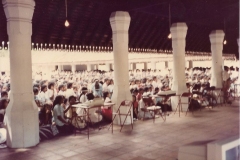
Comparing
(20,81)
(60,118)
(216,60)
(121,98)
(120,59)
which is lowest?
(60,118)

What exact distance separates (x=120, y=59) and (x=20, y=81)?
3676 mm

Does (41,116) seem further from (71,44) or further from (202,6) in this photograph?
(202,6)

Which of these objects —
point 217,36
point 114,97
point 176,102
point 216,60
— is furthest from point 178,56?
point 114,97

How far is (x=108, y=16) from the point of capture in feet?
35.0

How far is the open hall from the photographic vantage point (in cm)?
673

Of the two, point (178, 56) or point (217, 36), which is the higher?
point (217, 36)

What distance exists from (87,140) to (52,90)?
436cm

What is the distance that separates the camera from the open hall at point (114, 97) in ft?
22.1

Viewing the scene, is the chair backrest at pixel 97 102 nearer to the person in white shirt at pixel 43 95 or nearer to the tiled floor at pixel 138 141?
the tiled floor at pixel 138 141

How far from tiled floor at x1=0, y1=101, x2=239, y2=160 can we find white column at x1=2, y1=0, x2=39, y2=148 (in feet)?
1.26

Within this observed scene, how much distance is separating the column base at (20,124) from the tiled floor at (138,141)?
0.79 feet

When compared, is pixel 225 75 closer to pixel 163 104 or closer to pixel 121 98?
pixel 163 104

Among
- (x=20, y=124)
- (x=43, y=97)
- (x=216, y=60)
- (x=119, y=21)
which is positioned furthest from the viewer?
(x=216, y=60)

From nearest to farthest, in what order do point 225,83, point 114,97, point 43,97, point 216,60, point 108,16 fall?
point 114,97
point 43,97
point 108,16
point 225,83
point 216,60
